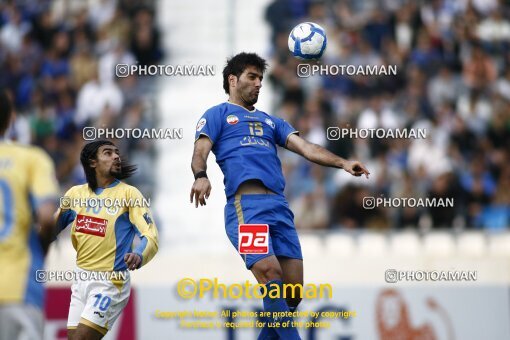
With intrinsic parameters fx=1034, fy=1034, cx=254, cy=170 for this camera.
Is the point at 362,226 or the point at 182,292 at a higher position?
the point at 362,226

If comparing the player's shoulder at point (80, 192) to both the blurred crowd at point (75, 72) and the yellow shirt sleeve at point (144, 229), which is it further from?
the blurred crowd at point (75, 72)

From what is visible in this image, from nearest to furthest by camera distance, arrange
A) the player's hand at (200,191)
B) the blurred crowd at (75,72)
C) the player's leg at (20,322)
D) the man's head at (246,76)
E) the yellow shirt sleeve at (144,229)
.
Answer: the player's leg at (20,322), the player's hand at (200,191), the yellow shirt sleeve at (144,229), the man's head at (246,76), the blurred crowd at (75,72)

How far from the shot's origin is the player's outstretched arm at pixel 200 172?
7871 millimetres

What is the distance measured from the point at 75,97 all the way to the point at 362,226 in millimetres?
5435

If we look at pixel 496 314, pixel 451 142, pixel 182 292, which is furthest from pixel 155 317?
pixel 451 142

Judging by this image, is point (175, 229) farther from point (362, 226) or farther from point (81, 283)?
point (81, 283)

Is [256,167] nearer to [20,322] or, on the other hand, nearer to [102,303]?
[102,303]

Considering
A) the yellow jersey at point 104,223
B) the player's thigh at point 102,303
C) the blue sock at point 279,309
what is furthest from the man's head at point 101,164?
the blue sock at point 279,309


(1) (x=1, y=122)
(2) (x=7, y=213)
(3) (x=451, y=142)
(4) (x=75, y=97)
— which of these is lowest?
(2) (x=7, y=213)

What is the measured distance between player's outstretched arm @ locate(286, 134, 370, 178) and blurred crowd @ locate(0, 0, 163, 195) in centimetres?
624

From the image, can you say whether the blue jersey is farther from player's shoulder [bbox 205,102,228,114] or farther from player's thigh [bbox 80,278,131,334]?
player's thigh [bbox 80,278,131,334]

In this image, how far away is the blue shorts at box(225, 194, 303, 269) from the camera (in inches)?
332

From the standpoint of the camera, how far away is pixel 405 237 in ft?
45.8

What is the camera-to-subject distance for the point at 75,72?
1727 centimetres
